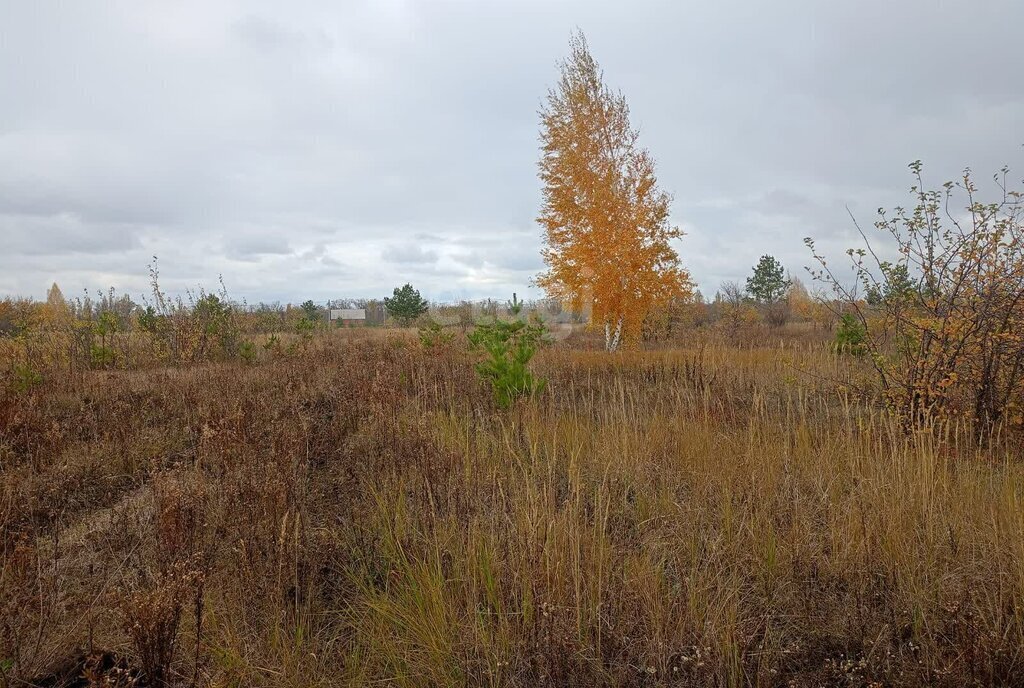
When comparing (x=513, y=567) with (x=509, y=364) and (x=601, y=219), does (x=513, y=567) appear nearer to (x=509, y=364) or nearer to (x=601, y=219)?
(x=509, y=364)

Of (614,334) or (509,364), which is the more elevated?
(614,334)

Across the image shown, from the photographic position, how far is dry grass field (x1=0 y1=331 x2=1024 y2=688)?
1.95 metres

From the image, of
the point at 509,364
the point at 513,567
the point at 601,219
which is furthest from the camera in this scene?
the point at 601,219

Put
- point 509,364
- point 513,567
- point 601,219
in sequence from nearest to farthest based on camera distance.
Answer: point 513,567, point 509,364, point 601,219

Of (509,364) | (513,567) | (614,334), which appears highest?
(614,334)

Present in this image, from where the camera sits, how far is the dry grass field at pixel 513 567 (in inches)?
76.9

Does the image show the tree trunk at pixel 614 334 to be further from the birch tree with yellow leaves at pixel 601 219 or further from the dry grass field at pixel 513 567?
the dry grass field at pixel 513 567

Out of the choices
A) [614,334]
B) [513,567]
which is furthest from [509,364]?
[614,334]

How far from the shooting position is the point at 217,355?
34.9ft

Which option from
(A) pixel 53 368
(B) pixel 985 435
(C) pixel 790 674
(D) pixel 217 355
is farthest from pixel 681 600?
(D) pixel 217 355

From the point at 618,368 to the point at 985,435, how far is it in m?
4.99

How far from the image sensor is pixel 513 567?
230cm

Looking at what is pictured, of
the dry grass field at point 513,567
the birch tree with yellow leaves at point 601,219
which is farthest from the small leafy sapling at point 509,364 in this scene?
the birch tree with yellow leaves at point 601,219

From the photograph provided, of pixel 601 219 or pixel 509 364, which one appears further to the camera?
pixel 601 219
